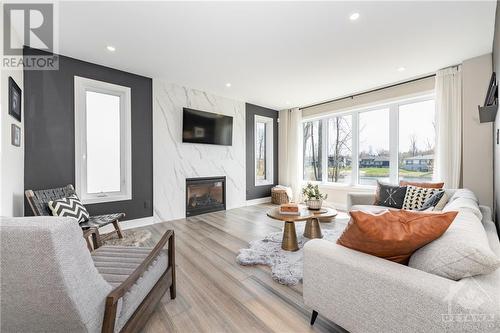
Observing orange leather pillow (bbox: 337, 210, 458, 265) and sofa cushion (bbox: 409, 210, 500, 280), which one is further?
orange leather pillow (bbox: 337, 210, 458, 265)

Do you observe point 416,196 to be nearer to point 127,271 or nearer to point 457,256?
point 457,256

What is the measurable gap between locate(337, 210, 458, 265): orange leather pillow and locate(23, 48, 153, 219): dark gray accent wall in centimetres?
372

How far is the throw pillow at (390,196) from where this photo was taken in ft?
10.3

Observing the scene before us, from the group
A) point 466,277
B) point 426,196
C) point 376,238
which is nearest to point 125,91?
point 376,238

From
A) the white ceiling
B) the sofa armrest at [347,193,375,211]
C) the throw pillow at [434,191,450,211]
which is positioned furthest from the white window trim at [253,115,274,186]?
the throw pillow at [434,191,450,211]

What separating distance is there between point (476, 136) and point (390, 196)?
1.52m

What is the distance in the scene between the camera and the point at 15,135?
243 cm

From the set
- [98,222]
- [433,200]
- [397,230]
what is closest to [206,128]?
[98,222]

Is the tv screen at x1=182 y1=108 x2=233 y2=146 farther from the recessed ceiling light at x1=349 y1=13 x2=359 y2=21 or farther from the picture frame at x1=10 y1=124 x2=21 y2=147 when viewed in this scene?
the recessed ceiling light at x1=349 y1=13 x2=359 y2=21

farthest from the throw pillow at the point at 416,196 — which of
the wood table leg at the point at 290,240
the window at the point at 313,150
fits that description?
the window at the point at 313,150

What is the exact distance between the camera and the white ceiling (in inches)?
84.8

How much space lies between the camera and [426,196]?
2896 millimetres

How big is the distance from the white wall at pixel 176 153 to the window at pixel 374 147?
3126 mm
